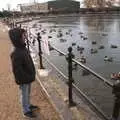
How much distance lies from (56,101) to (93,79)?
8.22m

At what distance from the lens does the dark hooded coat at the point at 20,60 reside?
4277 millimetres

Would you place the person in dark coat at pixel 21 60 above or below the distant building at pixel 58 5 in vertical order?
below

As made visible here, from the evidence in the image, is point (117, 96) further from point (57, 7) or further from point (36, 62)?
point (57, 7)

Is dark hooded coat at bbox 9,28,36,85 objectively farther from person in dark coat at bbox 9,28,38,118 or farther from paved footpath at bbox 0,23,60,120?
paved footpath at bbox 0,23,60,120

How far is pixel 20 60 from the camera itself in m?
4.43

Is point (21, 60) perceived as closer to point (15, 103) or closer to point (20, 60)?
point (20, 60)

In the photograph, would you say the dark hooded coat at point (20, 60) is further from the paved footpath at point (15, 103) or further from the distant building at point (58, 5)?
the distant building at point (58, 5)

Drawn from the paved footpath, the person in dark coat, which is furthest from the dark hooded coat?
the paved footpath

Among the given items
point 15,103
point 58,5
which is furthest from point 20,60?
point 58,5

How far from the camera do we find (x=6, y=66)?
9867mm

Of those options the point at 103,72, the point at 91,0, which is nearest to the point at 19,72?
the point at 103,72

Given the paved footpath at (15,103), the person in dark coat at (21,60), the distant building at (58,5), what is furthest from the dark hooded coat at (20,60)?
the distant building at (58,5)

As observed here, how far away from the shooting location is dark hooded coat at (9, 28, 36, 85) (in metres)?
4.28

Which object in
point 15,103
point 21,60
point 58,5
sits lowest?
point 15,103
